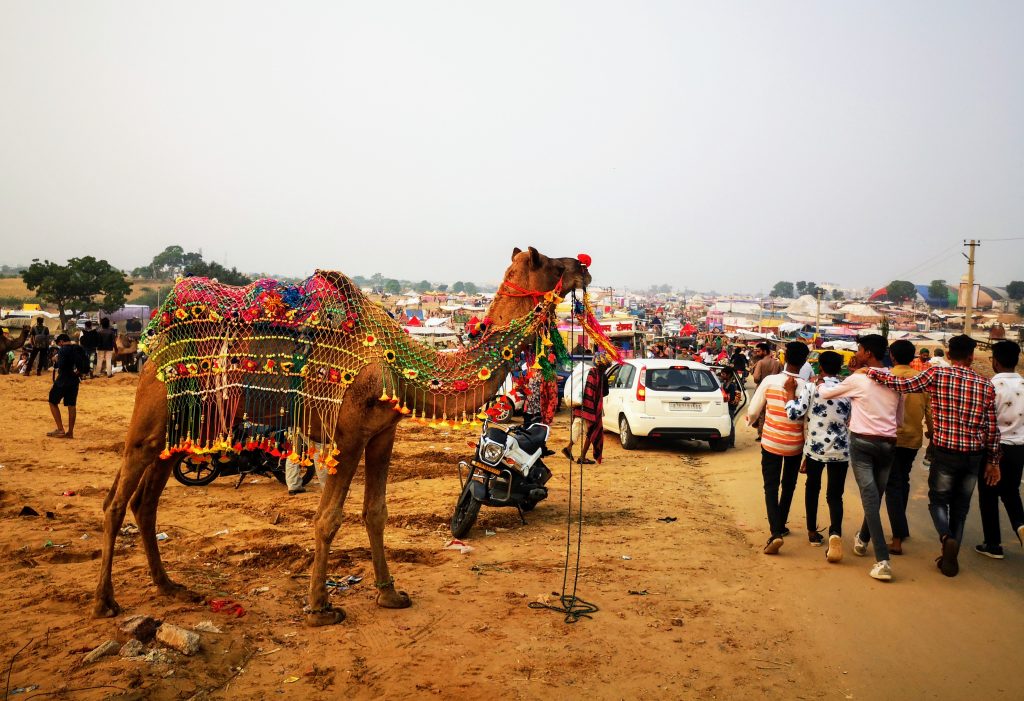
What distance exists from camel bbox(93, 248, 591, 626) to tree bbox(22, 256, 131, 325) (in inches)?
1824

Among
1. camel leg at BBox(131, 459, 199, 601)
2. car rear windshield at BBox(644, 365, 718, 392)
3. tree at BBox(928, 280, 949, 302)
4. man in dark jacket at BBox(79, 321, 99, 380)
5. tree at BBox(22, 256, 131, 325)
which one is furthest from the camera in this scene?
tree at BBox(928, 280, 949, 302)

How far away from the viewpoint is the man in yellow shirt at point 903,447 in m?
7.27

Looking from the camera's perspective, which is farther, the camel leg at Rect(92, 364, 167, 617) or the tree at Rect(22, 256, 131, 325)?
the tree at Rect(22, 256, 131, 325)

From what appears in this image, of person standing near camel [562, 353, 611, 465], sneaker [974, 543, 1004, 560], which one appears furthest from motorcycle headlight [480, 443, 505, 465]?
sneaker [974, 543, 1004, 560]

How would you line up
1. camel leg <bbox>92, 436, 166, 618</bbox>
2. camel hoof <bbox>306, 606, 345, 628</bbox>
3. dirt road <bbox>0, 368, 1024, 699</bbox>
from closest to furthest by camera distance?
dirt road <bbox>0, 368, 1024, 699</bbox> < camel hoof <bbox>306, 606, 345, 628</bbox> < camel leg <bbox>92, 436, 166, 618</bbox>

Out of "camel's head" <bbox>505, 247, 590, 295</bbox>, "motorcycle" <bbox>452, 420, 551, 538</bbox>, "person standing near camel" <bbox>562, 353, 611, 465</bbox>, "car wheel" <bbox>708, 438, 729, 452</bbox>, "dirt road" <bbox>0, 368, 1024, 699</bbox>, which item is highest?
"camel's head" <bbox>505, 247, 590, 295</bbox>

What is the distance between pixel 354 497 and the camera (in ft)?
32.8

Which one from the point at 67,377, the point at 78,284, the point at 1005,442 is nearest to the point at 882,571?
the point at 1005,442

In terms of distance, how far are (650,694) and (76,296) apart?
5424cm

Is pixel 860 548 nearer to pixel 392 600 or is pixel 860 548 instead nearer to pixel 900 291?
pixel 392 600

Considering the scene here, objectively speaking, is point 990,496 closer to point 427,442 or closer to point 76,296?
point 427,442

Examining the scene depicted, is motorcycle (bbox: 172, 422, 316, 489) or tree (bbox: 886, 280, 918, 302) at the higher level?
tree (bbox: 886, 280, 918, 302)

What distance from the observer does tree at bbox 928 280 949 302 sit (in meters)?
126

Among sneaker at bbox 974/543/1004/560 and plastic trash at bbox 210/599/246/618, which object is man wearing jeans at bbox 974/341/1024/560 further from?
plastic trash at bbox 210/599/246/618
